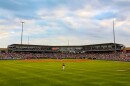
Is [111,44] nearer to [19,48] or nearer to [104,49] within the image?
[104,49]

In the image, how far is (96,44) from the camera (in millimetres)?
129000

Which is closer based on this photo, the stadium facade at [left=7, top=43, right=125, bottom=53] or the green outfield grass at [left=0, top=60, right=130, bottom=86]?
the green outfield grass at [left=0, top=60, right=130, bottom=86]

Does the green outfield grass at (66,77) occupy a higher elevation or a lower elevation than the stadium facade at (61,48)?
lower

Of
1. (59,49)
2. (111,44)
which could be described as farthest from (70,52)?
(111,44)

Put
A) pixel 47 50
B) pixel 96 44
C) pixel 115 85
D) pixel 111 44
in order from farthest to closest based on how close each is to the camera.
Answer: pixel 47 50 < pixel 96 44 < pixel 111 44 < pixel 115 85

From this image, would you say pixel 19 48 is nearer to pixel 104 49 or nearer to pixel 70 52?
pixel 70 52

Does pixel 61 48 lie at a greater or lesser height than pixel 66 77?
greater

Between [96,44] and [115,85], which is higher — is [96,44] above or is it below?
above

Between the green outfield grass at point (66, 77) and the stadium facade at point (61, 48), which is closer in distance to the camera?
the green outfield grass at point (66, 77)

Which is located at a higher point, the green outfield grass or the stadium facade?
the stadium facade

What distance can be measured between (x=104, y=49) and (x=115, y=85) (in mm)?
103423

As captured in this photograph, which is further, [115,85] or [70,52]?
[70,52]

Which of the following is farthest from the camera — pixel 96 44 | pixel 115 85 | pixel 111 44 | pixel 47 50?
pixel 47 50

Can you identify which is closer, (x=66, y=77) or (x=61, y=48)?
(x=66, y=77)
